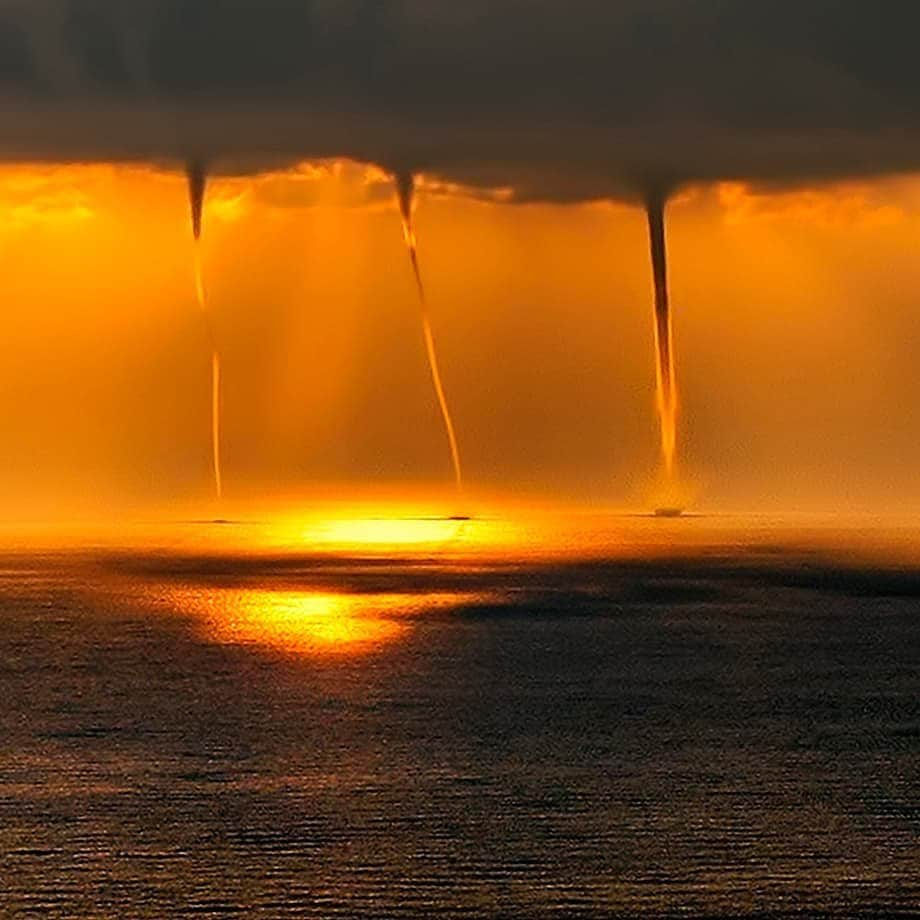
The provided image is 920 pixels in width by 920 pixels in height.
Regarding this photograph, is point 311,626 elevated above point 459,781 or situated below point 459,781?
above

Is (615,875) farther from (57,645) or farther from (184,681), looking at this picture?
A: (57,645)

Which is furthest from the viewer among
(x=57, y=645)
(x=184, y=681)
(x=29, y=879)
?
(x=57, y=645)

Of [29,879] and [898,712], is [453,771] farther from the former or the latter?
[898,712]

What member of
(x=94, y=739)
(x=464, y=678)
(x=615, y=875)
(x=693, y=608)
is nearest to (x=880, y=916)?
(x=615, y=875)

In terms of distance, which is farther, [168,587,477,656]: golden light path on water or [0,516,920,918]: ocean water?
[168,587,477,656]: golden light path on water

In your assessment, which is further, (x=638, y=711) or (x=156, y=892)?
(x=638, y=711)

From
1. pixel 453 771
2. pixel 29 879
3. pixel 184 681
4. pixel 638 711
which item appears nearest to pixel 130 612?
pixel 184 681

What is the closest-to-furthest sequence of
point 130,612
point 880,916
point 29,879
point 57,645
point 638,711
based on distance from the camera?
1. point 880,916
2. point 29,879
3. point 638,711
4. point 57,645
5. point 130,612

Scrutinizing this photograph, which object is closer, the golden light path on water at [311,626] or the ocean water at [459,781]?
the ocean water at [459,781]

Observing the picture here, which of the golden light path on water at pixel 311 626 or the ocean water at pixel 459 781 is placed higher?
the golden light path on water at pixel 311 626

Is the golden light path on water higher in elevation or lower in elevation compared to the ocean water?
higher

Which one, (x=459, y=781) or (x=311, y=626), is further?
(x=311, y=626)
